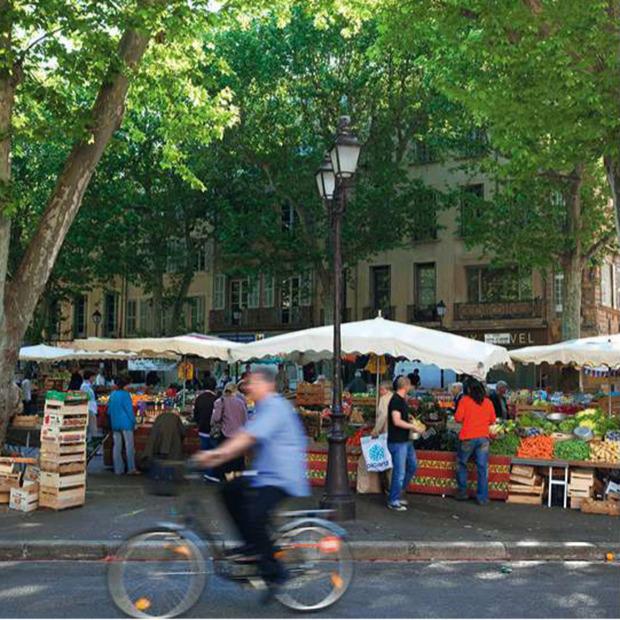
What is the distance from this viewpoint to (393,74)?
31.4 metres

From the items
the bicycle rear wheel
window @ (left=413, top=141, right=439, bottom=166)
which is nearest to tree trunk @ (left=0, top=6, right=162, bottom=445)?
the bicycle rear wheel

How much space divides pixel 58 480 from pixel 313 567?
554cm

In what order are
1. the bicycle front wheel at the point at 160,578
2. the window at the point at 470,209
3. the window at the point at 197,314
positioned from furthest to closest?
1. the window at the point at 197,314
2. the window at the point at 470,209
3. the bicycle front wheel at the point at 160,578

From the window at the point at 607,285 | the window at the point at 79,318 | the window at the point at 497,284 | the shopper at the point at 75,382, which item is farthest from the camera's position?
the window at the point at 79,318

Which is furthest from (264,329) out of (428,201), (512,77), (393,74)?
(512,77)

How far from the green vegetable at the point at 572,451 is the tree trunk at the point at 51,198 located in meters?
7.64

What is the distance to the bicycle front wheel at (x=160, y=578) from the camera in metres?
5.61

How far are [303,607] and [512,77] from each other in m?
10.9

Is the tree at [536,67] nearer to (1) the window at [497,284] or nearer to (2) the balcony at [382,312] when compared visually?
(1) the window at [497,284]

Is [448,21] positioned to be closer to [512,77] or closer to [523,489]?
[512,77]

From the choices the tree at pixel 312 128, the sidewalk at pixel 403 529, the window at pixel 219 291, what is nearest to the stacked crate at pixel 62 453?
the sidewalk at pixel 403 529

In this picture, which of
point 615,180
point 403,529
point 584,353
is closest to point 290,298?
point 584,353

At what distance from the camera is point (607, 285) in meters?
38.8

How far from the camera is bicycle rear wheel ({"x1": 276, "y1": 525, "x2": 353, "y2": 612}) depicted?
577 centimetres
